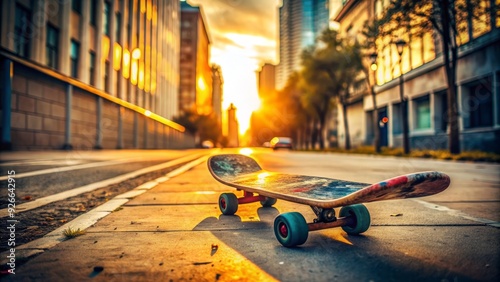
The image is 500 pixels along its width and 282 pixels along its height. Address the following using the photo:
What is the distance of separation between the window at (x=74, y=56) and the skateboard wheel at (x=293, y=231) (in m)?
21.0

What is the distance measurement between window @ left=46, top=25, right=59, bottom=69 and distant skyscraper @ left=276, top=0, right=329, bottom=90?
12876cm

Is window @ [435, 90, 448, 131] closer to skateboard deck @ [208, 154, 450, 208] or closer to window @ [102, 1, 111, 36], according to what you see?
skateboard deck @ [208, 154, 450, 208]

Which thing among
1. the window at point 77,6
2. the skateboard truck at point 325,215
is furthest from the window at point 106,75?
the skateboard truck at point 325,215

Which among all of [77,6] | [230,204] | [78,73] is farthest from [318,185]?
[77,6]

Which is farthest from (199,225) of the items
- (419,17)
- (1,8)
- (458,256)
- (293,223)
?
(419,17)

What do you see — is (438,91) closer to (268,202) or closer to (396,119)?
(396,119)

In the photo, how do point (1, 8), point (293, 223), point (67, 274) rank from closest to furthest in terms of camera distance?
1. point (67, 274)
2. point (293, 223)
3. point (1, 8)

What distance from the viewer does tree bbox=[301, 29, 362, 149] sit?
27.7 metres

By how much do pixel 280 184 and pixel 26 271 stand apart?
6.29ft

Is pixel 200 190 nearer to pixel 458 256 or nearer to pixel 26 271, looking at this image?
pixel 26 271

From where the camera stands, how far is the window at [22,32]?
47.7ft

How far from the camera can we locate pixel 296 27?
515 ft

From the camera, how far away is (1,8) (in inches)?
530

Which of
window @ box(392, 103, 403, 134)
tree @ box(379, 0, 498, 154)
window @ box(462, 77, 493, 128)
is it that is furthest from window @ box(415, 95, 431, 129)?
tree @ box(379, 0, 498, 154)
